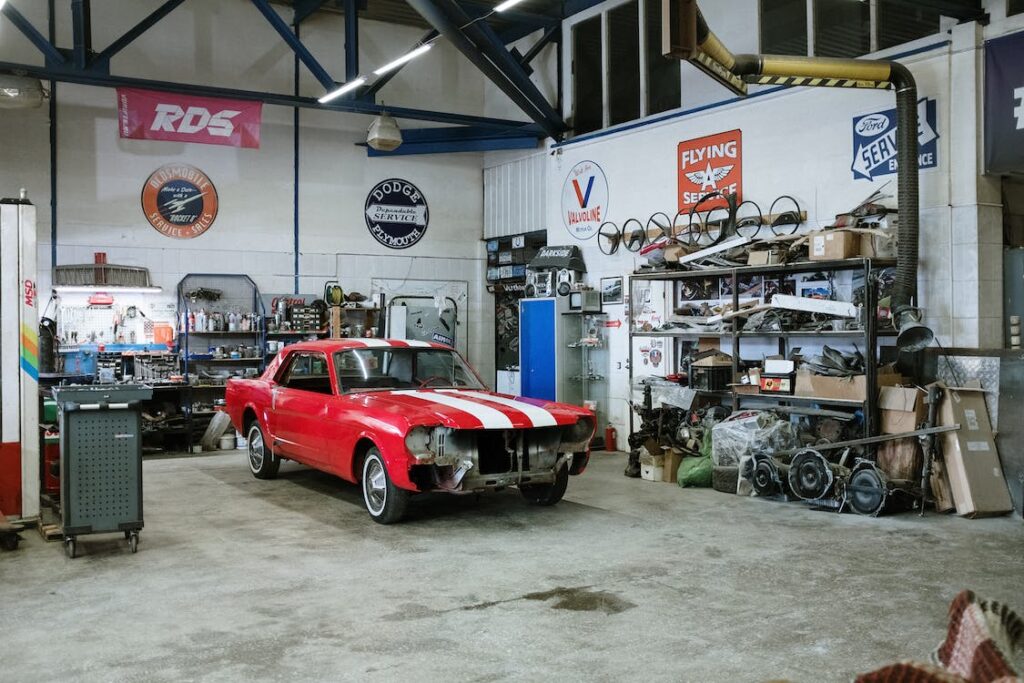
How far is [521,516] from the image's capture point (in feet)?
22.4

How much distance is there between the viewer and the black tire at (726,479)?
26.2 ft

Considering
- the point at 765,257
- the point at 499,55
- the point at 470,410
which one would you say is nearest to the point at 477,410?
the point at 470,410

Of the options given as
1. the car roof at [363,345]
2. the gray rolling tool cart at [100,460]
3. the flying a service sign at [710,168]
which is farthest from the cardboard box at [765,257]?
the gray rolling tool cart at [100,460]

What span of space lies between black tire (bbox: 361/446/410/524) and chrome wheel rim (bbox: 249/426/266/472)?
2.28 metres

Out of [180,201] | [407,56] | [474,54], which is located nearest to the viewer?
[407,56]

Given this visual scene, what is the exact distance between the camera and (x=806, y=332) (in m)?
7.87

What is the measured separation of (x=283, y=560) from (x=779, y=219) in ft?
20.0

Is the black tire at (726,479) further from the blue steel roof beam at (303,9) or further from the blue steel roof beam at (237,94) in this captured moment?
the blue steel roof beam at (303,9)

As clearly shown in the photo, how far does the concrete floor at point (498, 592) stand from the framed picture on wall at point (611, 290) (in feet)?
14.0

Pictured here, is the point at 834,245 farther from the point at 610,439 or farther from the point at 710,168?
the point at 610,439

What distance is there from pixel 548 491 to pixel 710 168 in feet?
15.3

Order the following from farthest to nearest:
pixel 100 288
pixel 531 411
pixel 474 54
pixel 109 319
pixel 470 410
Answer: pixel 109 319 < pixel 100 288 < pixel 474 54 < pixel 531 411 < pixel 470 410

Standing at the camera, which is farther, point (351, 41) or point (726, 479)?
point (351, 41)

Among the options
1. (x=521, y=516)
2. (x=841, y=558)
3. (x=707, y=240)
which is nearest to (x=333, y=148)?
(x=707, y=240)
